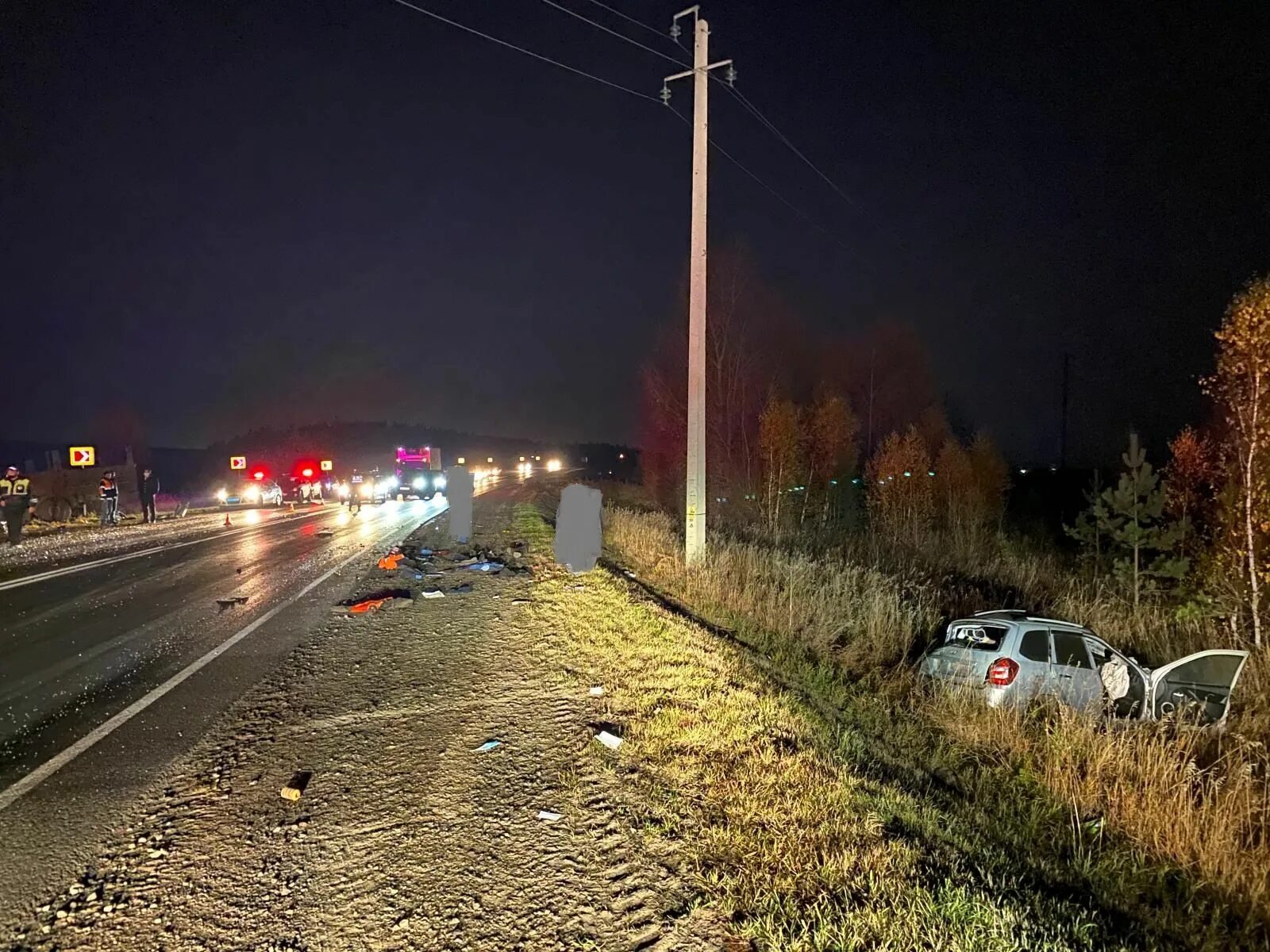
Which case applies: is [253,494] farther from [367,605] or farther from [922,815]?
[922,815]

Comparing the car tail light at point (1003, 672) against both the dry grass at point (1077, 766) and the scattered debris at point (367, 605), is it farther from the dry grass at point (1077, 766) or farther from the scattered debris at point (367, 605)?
the scattered debris at point (367, 605)

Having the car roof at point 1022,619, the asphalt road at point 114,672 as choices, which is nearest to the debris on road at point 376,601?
the asphalt road at point 114,672

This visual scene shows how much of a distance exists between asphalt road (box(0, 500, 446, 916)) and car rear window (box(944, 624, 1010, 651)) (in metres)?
7.57

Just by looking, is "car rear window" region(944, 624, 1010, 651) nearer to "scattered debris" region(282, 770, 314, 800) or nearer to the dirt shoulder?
the dirt shoulder

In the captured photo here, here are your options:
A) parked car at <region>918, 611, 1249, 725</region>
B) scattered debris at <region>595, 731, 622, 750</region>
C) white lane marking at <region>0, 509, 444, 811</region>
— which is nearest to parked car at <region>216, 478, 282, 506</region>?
white lane marking at <region>0, 509, 444, 811</region>

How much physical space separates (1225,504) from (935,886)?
26.8 feet

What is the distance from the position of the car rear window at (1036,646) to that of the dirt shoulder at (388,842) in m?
4.83

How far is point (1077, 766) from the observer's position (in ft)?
16.0

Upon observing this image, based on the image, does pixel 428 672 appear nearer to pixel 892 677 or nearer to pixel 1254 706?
pixel 892 677

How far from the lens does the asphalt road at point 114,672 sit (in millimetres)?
3926

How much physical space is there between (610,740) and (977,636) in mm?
4782

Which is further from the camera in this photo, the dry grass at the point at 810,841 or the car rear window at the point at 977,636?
the car rear window at the point at 977,636

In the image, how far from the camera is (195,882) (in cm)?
330

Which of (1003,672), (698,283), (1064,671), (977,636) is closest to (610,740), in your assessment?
(1003,672)
